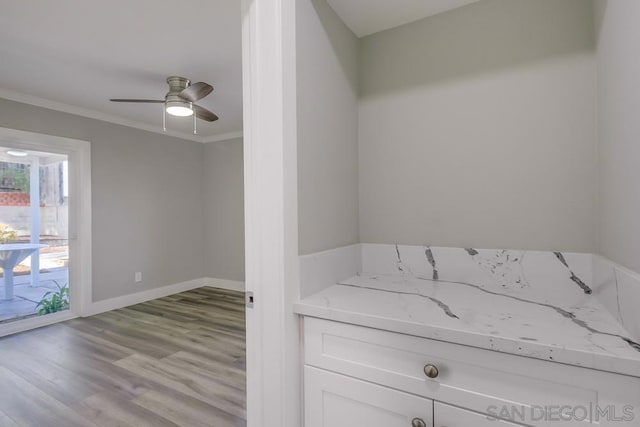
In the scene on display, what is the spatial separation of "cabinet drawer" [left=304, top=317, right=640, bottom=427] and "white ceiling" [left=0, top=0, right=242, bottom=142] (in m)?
1.84

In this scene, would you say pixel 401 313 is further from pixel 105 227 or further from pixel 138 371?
pixel 105 227

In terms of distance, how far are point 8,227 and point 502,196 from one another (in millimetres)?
4247

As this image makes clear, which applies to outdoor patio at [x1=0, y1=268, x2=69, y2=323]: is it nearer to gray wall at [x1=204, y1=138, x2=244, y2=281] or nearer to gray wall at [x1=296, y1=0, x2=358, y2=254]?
gray wall at [x1=204, y1=138, x2=244, y2=281]

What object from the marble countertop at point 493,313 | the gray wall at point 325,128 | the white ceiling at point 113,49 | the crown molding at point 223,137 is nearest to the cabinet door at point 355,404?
the marble countertop at point 493,313

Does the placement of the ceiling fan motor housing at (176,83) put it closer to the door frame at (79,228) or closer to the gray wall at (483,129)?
the door frame at (79,228)

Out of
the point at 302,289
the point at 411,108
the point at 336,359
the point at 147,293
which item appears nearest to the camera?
the point at 336,359

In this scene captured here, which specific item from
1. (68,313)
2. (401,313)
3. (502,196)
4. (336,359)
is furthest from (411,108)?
(68,313)

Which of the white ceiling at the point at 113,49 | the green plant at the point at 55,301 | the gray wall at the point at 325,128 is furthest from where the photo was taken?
the green plant at the point at 55,301

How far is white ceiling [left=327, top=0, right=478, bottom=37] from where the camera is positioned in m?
1.41

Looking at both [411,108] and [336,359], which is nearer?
[336,359]

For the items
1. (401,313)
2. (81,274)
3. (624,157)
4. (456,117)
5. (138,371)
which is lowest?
(138,371)

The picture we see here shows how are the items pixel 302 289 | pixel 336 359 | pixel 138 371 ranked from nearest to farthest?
pixel 336 359
pixel 302 289
pixel 138 371

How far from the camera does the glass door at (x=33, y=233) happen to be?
3104mm

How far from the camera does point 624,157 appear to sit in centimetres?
90
